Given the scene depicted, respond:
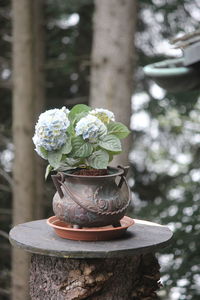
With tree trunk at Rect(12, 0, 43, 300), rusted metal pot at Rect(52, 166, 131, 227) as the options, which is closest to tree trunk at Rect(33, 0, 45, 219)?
tree trunk at Rect(12, 0, 43, 300)

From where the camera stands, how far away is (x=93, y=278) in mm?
2350

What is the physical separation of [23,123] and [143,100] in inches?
85.5

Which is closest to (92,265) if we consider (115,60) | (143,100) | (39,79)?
(115,60)

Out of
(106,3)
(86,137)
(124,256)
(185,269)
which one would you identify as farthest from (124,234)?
(106,3)

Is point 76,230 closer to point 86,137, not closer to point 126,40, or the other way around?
point 86,137

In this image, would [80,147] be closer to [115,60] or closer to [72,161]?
[72,161]

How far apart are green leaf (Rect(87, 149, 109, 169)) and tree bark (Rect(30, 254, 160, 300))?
430mm

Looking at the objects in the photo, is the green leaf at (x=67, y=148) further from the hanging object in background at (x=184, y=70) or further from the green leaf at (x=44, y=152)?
the hanging object in background at (x=184, y=70)

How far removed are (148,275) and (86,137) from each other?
0.79m

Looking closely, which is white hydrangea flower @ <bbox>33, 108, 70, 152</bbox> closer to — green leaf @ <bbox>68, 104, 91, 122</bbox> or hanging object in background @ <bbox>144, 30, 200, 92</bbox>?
green leaf @ <bbox>68, 104, 91, 122</bbox>

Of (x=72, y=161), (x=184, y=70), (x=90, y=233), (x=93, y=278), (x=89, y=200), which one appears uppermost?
(x=184, y=70)

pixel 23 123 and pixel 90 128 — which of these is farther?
pixel 23 123

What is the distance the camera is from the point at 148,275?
262 cm

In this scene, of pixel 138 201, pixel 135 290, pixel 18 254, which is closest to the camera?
pixel 135 290
